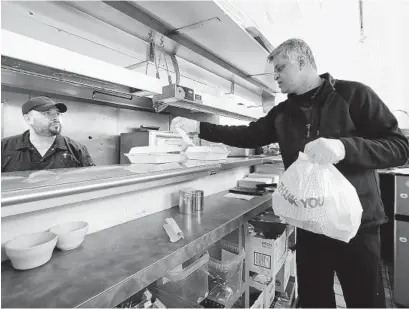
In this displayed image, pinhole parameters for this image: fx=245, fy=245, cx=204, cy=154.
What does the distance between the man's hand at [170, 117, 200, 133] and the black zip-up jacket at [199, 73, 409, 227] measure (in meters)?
0.79

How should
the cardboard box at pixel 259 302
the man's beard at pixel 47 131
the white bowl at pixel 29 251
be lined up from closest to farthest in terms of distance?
the white bowl at pixel 29 251 → the cardboard box at pixel 259 302 → the man's beard at pixel 47 131

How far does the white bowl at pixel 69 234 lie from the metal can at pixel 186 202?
2.12 feet

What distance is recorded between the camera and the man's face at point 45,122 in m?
2.13

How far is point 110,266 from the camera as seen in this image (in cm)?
92

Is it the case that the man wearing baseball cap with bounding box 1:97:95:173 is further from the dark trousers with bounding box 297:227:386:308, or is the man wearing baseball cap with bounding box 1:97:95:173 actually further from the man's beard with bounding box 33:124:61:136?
the dark trousers with bounding box 297:227:386:308

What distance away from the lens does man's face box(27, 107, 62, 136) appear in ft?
6.98

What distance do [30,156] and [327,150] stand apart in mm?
2273

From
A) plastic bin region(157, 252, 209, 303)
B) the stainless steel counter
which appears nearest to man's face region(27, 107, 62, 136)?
the stainless steel counter

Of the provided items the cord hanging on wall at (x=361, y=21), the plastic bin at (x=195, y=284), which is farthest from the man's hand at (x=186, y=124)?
the cord hanging on wall at (x=361, y=21)

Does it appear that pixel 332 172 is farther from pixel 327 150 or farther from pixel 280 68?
pixel 280 68

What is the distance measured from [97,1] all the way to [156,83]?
689 mm

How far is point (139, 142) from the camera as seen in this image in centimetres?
321

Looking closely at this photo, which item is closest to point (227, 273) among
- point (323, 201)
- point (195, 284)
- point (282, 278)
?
point (195, 284)

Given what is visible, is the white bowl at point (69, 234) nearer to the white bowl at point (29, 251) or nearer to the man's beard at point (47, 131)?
the white bowl at point (29, 251)
